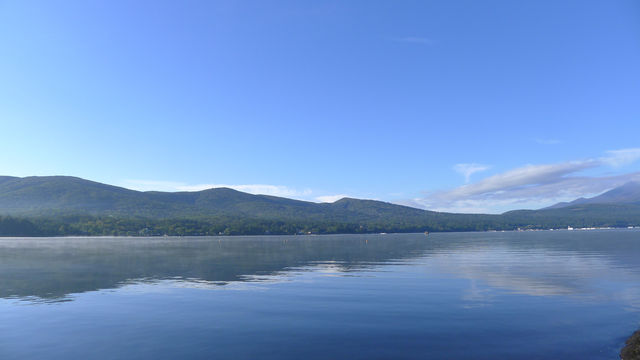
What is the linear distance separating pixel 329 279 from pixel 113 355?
103ft

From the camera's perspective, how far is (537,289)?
4131cm

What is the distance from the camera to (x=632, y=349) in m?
21.1

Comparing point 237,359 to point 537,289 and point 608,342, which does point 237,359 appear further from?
point 537,289

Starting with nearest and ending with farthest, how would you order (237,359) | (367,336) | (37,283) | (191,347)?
(237,359) → (191,347) → (367,336) → (37,283)

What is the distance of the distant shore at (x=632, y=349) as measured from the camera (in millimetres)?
20267

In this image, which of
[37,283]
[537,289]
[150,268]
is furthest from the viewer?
[150,268]

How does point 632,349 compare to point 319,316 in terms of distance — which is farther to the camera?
point 319,316

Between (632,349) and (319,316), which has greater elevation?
(319,316)

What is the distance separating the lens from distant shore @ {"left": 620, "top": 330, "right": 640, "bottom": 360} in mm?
20267

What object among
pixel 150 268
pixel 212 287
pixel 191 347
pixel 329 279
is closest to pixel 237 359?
pixel 191 347

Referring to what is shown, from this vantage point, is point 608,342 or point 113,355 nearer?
point 113,355

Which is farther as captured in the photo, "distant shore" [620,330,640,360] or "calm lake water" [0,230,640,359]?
"calm lake water" [0,230,640,359]

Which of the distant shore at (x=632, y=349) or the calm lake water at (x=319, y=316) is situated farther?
the calm lake water at (x=319, y=316)

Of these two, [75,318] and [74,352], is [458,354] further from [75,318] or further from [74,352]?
[75,318]
